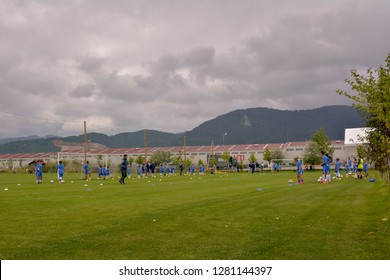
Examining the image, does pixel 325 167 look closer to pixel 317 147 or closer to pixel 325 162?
pixel 325 162

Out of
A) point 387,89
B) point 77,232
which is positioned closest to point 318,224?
point 387,89

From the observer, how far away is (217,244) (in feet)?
30.2

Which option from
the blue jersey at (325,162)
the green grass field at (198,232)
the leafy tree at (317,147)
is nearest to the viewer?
the green grass field at (198,232)

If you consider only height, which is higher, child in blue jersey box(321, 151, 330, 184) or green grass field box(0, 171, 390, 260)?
child in blue jersey box(321, 151, 330, 184)

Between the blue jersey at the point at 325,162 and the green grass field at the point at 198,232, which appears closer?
the green grass field at the point at 198,232

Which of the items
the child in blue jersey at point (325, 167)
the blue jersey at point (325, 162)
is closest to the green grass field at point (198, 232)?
the blue jersey at point (325, 162)

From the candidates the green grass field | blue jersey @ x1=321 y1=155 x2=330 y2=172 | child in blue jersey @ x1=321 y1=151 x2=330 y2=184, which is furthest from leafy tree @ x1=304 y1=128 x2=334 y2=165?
the green grass field

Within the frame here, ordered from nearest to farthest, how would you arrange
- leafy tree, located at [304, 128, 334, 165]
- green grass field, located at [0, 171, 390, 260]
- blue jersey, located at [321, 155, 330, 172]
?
green grass field, located at [0, 171, 390, 260] < blue jersey, located at [321, 155, 330, 172] < leafy tree, located at [304, 128, 334, 165]

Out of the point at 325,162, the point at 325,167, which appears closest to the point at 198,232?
the point at 325,162

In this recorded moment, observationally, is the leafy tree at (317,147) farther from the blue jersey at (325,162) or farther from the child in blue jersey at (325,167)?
the blue jersey at (325,162)

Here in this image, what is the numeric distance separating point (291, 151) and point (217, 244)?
403 feet

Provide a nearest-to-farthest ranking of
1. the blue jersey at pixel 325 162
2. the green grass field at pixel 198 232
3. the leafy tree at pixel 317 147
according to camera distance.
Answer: the green grass field at pixel 198 232, the blue jersey at pixel 325 162, the leafy tree at pixel 317 147

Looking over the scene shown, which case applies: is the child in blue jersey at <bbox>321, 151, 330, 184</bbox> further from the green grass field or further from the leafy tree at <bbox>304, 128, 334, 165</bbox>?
the leafy tree at <bbox>304, 128, 334, 165</bbox>
